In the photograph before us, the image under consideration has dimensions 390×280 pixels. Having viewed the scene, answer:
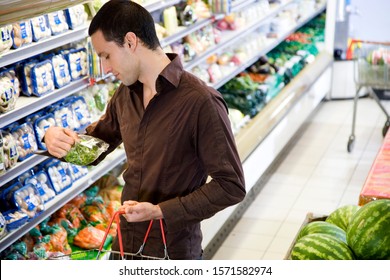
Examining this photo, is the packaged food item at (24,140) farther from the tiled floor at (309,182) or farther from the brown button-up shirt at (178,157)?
the tiled floor at (309,182)

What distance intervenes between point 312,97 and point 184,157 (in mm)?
5208

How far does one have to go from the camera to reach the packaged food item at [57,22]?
3.52 m

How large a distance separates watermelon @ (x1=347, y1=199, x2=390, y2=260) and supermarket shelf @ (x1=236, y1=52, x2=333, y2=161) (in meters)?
2.90

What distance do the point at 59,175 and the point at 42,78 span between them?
1.93 feet

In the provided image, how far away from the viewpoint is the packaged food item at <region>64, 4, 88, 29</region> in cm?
366

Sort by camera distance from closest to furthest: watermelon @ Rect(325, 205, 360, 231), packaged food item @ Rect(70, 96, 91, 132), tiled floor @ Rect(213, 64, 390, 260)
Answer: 1. watermelon @ Rect(325, 205, 360, 231)
2. packaged food item @ Rect(70, 96, 91, 132)
3. tiled floor @ Rect(213, 64, 390, 260)

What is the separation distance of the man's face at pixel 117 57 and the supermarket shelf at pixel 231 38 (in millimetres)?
2623

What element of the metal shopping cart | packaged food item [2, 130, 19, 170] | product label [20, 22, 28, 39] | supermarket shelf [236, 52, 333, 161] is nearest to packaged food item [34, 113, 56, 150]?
packaged food item [2, 130, 19, 170]

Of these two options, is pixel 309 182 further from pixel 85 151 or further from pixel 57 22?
pixel 85 151

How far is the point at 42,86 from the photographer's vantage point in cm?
353

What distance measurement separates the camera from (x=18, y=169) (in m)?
3.34

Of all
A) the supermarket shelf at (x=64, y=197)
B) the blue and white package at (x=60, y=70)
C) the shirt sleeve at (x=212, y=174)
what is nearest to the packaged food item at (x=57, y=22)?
the blue and white package at (x=60, y=70)

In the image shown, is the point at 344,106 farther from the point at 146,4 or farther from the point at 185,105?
the point at 185,105

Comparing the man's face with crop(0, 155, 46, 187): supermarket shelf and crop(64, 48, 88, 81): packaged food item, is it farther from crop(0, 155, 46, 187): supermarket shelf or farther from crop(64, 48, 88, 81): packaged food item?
crop(64, 48, 88, 81): packaged food item
